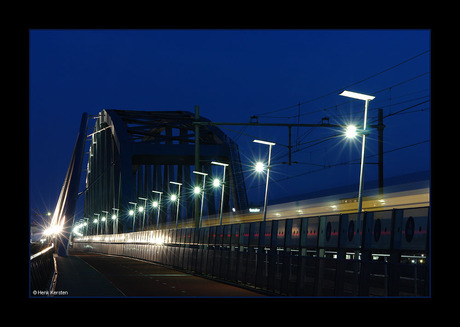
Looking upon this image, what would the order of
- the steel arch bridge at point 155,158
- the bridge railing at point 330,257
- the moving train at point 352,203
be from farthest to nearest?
the steel arch bridge at point 155,158, the moving train at point 352,203, the bridge railing at point 330,257

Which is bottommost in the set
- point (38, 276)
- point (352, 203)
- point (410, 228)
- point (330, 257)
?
point (38, 276)

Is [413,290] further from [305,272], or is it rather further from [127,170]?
[127,170]

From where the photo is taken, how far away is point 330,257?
19.4 m

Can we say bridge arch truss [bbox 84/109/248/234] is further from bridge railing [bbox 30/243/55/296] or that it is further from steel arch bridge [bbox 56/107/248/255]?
bridge railing [bbox 30/243/55/296]

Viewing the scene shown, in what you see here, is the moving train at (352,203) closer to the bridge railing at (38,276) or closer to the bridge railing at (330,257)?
the bridge railing at (330,257)

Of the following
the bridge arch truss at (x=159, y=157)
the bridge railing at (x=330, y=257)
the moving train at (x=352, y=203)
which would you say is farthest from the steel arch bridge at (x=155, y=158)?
the bridge railing at (x=330, y=257)

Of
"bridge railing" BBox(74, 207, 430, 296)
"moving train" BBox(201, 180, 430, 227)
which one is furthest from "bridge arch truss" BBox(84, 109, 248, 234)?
"bridge railing" BBox(74, 207, 430, 296)

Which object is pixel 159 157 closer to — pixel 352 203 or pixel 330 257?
pixel 352 203

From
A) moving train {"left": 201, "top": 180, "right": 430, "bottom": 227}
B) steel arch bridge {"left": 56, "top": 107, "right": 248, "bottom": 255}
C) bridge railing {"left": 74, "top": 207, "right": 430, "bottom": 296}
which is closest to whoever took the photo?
bridge railing {"left": 74, "top": 207, "right": 430, "bottom": 296}

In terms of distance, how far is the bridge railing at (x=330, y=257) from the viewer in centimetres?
1405

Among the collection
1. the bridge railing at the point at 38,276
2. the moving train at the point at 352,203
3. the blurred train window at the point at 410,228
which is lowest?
the bridge railing at the point at 38,276

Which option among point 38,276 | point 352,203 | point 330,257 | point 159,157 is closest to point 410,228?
point 330,257

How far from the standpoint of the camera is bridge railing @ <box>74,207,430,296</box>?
46.1 ft
